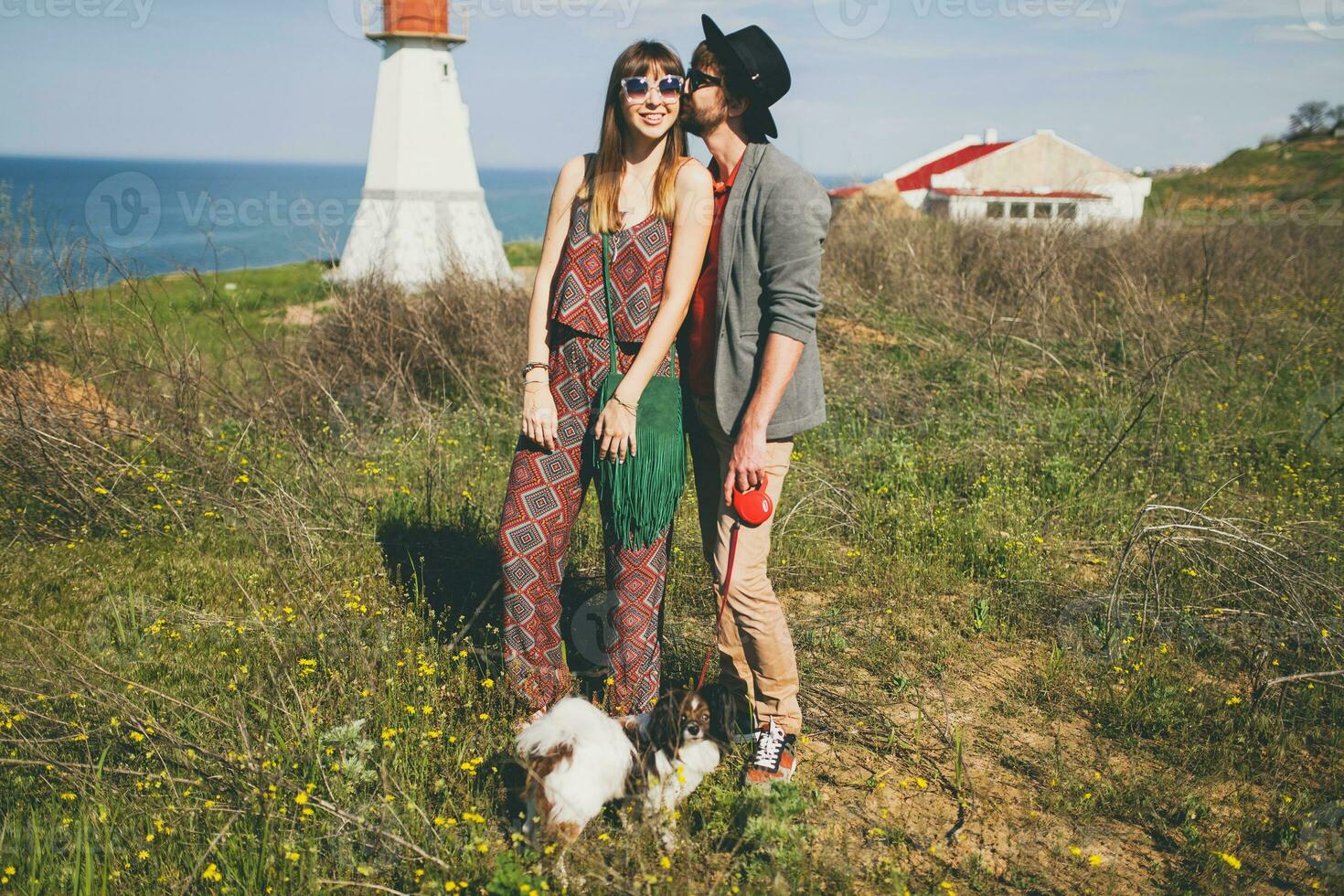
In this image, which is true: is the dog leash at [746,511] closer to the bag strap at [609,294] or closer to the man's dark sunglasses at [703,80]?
the bag strap at [609,294]

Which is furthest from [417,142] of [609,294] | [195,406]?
[609,294]

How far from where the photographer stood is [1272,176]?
102 ft

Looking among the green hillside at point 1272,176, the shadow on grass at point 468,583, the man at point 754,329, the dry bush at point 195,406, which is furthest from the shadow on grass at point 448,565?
the green hillside at point 1272,176

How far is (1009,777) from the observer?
9.93 ft

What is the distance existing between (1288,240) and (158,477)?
14.6 meters

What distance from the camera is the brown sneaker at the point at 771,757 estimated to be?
2.82 m

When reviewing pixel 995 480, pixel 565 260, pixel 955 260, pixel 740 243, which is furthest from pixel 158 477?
pixel 955 260

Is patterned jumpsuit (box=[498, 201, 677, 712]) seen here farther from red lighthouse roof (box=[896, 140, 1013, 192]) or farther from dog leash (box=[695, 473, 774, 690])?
red lighthouse roof (box=[896, 140, 1013, 192])

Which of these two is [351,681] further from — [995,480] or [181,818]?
[995,480]

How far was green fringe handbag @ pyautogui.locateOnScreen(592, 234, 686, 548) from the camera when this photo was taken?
9.18 ft

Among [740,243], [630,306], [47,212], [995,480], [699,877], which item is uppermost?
[47,212]

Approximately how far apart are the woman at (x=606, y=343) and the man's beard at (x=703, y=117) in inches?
1.3

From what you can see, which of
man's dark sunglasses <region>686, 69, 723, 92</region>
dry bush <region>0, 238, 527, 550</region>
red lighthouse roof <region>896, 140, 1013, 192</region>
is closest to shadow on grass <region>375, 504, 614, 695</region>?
dry bush <region>0, 238, 527, 550</region>

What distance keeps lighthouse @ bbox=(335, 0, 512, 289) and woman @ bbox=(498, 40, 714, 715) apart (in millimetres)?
16129
